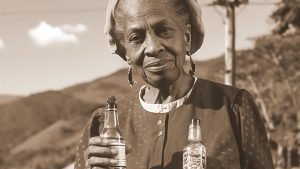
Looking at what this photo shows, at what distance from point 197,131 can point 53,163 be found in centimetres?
1057

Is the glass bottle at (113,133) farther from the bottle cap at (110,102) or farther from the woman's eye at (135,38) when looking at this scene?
the woman's eye at (135,38)

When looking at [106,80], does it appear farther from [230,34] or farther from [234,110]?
[234,110]

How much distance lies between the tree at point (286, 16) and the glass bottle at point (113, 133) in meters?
13.4

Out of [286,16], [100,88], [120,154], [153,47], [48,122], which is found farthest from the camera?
[286,16]

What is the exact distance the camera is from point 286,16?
15758 mm

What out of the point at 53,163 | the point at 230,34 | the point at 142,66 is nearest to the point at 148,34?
the point at 142,66

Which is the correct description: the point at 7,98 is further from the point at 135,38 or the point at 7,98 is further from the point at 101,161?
the point at 101,161

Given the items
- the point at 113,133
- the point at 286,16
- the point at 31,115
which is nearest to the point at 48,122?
the point at 31,115

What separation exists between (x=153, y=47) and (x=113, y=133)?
0.21 metres

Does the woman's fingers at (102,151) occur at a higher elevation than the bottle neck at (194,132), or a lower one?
lower

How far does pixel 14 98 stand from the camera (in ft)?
31.7

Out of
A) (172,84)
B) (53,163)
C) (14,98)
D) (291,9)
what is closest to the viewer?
(172,84)

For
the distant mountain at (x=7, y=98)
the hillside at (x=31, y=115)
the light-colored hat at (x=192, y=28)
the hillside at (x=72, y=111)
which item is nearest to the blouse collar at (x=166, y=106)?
the light-colored hat at (x=192, y=28)

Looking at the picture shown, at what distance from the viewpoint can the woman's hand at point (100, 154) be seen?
1354 mm
